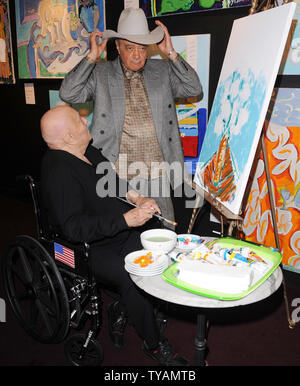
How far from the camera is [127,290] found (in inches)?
67.4

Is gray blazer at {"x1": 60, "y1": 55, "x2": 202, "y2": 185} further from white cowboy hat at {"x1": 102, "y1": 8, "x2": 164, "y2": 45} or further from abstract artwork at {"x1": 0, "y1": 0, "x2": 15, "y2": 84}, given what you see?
abstract artwork at {"x1": 0, "y1": 0, "x2": 15, "y2": 84}

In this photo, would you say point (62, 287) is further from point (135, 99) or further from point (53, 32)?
point (53, 32)

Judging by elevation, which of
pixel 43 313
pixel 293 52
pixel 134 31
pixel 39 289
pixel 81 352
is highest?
pixel 134 31

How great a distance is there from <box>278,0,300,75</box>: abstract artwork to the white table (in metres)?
1.41

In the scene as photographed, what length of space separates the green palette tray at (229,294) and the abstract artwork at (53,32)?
8.17ft

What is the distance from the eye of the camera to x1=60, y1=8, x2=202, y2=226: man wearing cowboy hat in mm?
2375

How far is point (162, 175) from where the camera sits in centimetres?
255

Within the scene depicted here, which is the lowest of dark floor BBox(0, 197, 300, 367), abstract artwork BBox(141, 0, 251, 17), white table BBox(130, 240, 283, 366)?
dark floor BBox(0, 197, 300, 367)

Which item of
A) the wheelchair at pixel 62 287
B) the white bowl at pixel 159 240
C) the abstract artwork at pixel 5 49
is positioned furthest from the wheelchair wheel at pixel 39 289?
the abstract artwork at pixel 5 49

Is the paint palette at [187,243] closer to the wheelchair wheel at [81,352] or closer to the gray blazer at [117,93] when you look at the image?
the wheelchair wheel at [81,352]

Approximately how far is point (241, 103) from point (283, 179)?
3.22ft

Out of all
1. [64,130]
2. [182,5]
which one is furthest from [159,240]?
[182,5]

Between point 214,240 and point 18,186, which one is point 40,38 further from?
point 214,240

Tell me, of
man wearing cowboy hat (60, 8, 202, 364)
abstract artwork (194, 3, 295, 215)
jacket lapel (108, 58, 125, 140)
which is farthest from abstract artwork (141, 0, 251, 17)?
jacket lapel (108, 58, 125, 140)
